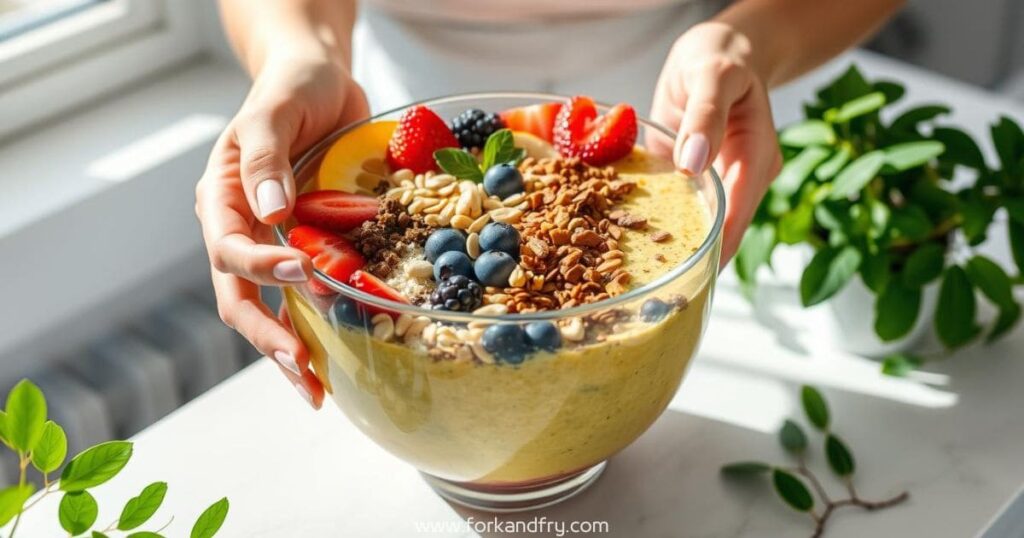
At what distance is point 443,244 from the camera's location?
0.83 m

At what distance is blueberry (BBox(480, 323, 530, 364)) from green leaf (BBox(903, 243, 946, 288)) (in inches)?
19.7

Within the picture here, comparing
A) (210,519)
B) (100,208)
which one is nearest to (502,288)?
(210,519)

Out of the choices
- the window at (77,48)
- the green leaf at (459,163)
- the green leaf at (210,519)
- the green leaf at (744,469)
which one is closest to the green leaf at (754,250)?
the green leaf at (744,469)

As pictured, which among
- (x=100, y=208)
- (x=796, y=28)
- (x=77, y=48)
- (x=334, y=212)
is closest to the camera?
(x=334, y=212)

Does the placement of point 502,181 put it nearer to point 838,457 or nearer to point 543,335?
point 543,335

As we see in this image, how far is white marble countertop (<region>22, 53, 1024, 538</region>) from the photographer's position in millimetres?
945

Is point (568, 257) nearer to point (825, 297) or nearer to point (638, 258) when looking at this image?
point (638, 258)

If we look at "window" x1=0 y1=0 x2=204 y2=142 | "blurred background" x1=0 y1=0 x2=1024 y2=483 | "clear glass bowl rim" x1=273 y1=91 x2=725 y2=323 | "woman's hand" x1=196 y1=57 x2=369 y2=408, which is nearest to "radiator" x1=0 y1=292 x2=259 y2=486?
"blurred background" x1=0 y1=0 x2=1024 y2=483

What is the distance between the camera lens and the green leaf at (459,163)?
0.92 m

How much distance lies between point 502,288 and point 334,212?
16 cm

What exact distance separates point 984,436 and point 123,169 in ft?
3.99

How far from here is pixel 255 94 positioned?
98cm

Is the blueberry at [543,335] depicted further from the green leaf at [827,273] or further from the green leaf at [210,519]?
the green leaf at [827,273]

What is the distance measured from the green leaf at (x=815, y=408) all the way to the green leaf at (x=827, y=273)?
9 centimetres
